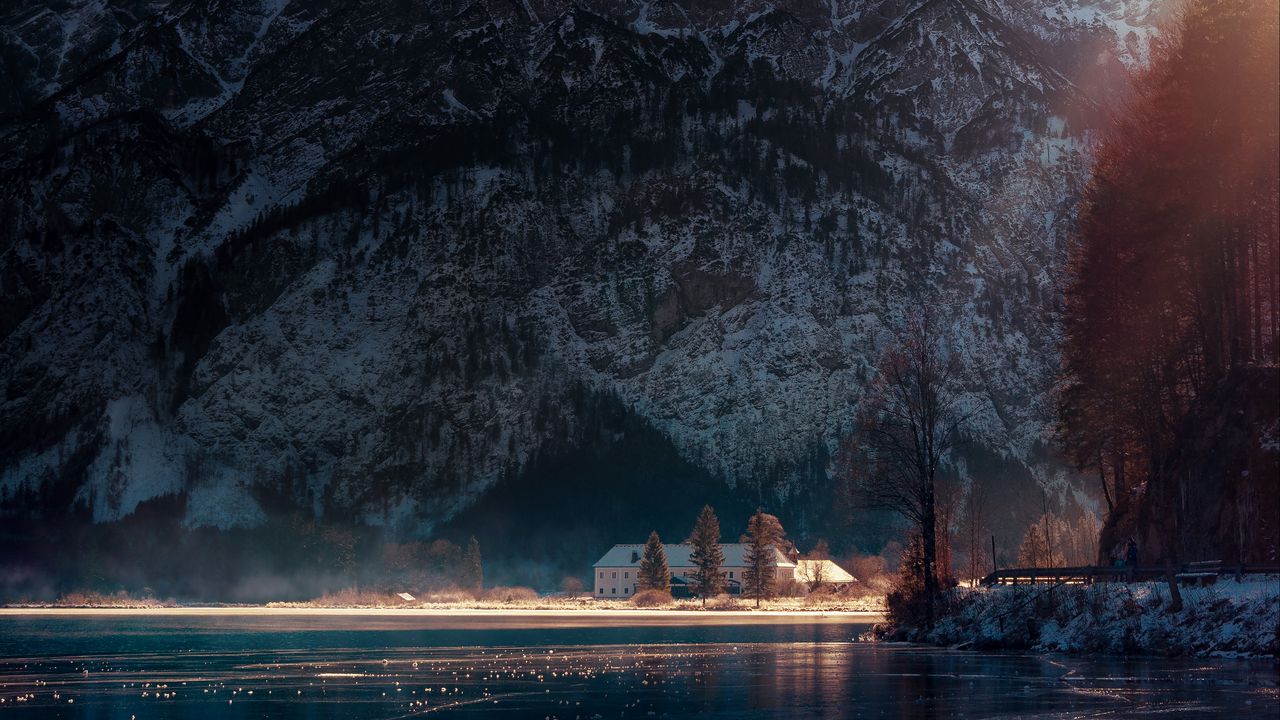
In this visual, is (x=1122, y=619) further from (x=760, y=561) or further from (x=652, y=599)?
(x=652, y=599)

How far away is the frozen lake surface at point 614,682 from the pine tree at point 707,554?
99010 mm

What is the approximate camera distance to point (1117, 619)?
51906 millimetres

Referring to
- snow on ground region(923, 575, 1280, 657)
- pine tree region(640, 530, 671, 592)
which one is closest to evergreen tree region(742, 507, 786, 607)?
pine tree region(640, 530, 671, 592)

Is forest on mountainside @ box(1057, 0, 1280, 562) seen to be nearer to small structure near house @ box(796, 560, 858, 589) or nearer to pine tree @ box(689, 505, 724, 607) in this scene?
pine tree @ box(689, 505, 724, 607)

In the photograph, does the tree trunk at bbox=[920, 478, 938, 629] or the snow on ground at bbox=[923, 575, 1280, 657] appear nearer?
the snow on ground at bbox=[923, 575, 1280, 657]

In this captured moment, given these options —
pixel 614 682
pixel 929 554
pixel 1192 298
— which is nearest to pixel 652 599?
pixel 929 554

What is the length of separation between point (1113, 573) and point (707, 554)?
11806cm

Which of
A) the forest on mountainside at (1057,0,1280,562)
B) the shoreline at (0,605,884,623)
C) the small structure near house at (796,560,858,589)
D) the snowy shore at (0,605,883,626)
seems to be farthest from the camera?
the small structure near house at (796,560,858,589)

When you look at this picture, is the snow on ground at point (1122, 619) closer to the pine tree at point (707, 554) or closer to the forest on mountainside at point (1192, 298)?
the forest on mountainside at point (1192, 298)

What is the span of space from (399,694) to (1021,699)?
56.1 feet

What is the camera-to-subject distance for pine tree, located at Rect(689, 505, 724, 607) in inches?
6786

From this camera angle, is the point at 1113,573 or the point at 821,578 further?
the point at 821,578

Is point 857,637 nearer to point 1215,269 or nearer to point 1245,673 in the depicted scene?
point 1215,269

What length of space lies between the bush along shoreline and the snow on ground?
33 mm
